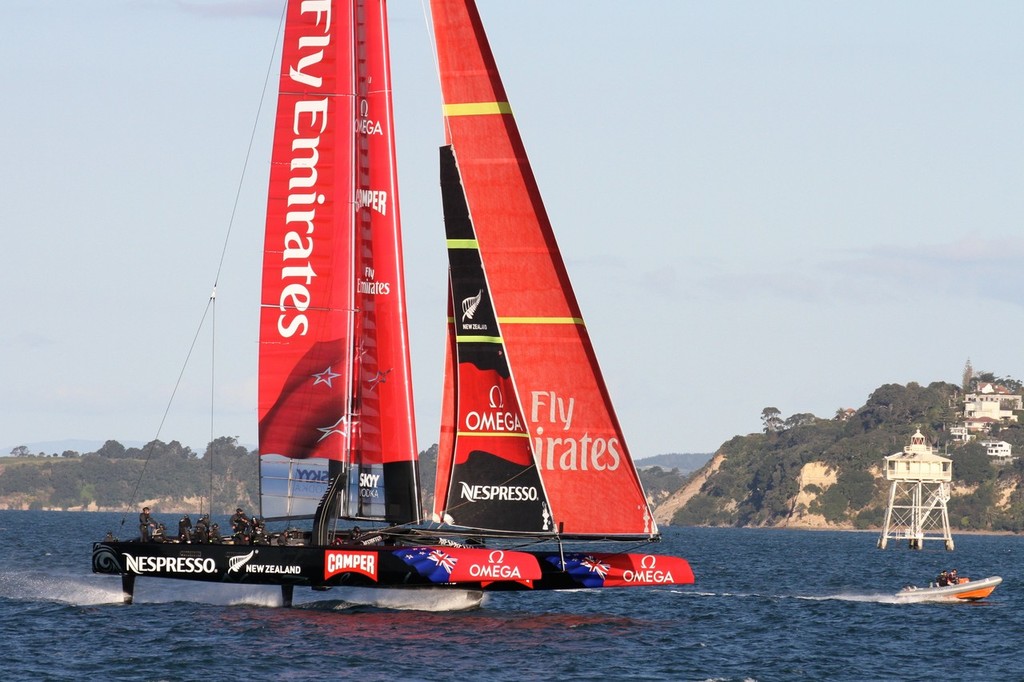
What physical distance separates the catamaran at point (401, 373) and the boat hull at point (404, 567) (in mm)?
41

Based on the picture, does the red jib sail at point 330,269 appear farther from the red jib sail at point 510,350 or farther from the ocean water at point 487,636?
the ocean water at point 487,636

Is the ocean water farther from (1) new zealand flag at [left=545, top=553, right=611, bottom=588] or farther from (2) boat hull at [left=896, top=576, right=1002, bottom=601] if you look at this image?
(1) new zealand flag at [left=545, top=553, right=611, bottom=588]

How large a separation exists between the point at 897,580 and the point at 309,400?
3645 centimetres

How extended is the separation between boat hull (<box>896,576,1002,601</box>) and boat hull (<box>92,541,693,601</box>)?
1599 cm

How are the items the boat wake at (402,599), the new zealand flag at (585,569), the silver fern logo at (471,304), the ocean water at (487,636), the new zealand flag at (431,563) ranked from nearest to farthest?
the ocean water at (487,636) → the new zealand flag at (431,563) → the new zealand flag at (585,569) → the silver fern logo at (471,304) → the boat wake at (402,599)

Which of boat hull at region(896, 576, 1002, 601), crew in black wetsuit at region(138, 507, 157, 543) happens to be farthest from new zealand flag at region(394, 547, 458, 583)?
boat hull at region(896, 576, 1002, 601)

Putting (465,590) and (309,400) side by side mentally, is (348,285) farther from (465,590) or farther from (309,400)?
(465,590)

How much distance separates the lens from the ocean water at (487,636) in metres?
28.3

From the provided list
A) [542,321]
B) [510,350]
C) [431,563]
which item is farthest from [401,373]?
[431,563]

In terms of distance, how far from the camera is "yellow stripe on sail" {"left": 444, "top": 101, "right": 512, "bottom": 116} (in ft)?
109

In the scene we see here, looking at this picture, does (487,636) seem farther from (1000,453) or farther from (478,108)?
(1000,453)

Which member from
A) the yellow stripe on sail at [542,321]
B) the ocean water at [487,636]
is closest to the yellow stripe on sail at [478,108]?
the yellow stripe on sail at [542,321]

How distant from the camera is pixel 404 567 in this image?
31594 millimetres

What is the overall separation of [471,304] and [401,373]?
2.52 metres
